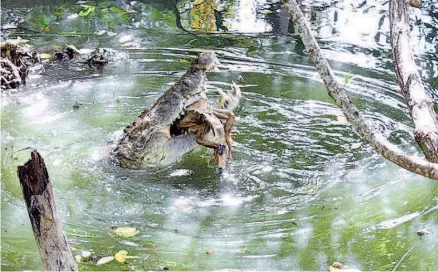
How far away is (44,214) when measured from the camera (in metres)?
2.72

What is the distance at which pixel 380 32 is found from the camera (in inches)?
343

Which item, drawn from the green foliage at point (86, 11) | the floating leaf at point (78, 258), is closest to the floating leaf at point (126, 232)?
the floating leaf at point (78, 258)

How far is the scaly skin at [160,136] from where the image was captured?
530 cm

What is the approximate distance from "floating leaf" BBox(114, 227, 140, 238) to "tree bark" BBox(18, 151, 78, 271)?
1.46 meters

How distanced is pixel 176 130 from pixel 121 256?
64.7 inches

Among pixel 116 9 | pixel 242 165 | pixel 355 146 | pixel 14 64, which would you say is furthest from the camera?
pixel 116 9

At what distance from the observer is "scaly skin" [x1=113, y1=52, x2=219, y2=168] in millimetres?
5301

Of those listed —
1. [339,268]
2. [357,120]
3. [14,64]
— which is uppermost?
[357,120]

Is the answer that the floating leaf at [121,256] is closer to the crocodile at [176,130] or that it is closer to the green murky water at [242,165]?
the green murky water at [242,165]

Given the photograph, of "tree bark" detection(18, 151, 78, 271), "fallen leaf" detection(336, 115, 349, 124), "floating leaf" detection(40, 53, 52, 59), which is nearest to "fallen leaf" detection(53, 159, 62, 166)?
"fallen leaf" detection(336, 115, 349, 124)

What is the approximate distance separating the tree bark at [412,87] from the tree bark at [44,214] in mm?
1531

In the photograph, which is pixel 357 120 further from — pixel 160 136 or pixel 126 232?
pixel 160 136

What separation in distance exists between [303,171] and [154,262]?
1632 millimetres

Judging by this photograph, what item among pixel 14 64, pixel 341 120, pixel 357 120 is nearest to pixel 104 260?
pixel 357 120
